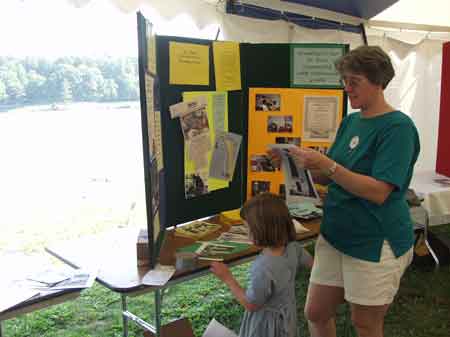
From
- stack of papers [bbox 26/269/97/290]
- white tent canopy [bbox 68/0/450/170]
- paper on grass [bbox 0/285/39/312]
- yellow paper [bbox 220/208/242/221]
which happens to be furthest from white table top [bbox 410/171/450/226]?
paper on grass [bbox 0/285/39/312]

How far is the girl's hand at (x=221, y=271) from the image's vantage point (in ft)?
5.83

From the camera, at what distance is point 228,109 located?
2430 millimetres

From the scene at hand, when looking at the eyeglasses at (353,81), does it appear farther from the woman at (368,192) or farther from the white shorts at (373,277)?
the white shorts at (373,277)

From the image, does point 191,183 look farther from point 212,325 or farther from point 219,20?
point 219,20

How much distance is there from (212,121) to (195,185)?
32cm

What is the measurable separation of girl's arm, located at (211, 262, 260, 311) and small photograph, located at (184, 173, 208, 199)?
544mm

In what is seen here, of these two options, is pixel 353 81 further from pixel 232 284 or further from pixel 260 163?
pixel 260 163

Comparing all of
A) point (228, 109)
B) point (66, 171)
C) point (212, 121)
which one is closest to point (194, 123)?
point (212, 121)

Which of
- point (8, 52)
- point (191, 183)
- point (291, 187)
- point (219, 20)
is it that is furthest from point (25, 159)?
point (291, 187)

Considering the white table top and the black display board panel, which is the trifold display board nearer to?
the black display board panel

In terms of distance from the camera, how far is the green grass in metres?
A: 2.90

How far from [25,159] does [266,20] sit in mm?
2756

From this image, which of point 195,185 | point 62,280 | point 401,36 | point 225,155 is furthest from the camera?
point 401,36

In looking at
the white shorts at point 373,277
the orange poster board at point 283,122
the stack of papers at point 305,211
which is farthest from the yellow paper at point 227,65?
the white shorts at point 373,277
